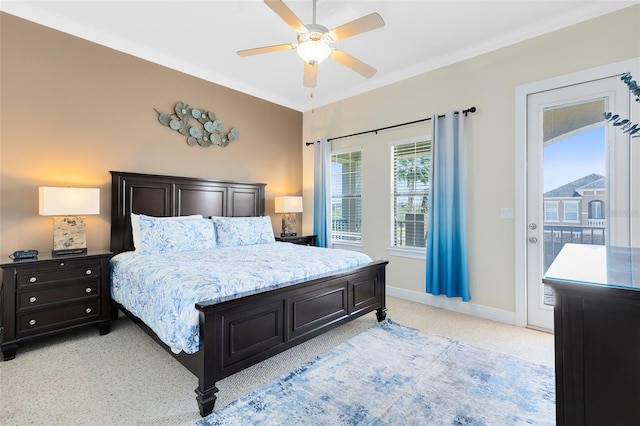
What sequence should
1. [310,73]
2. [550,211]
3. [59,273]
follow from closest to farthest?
[59,273]
[310,73]
[550,211]

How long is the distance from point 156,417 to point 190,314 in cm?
62

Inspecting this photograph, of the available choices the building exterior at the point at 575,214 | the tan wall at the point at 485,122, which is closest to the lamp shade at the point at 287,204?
the tan wall at the point at 485,122

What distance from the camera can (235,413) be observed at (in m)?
1.82

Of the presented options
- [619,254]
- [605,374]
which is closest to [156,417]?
[605,374]

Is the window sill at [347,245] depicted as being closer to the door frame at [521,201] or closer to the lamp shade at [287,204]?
the lamp shade at [287,204]

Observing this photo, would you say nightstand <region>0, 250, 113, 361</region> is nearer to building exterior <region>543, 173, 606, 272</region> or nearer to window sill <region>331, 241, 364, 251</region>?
window sill <region>331, 241, 364, 251</region>

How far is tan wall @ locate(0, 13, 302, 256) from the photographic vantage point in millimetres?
2887

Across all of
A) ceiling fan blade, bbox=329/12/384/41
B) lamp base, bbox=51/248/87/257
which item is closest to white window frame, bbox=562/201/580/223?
ceiling fan blade, bbox=329/12/384/41

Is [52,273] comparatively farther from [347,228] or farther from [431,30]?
[431,30]

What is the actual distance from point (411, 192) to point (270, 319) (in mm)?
2729

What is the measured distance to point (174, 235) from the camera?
326 cm

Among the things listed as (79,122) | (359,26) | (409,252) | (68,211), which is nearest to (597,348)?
(359,26)

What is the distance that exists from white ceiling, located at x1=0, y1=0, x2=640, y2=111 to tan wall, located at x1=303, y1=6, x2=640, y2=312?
0.51 feet

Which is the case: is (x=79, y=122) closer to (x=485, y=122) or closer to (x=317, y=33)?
(x=317, y=33)
